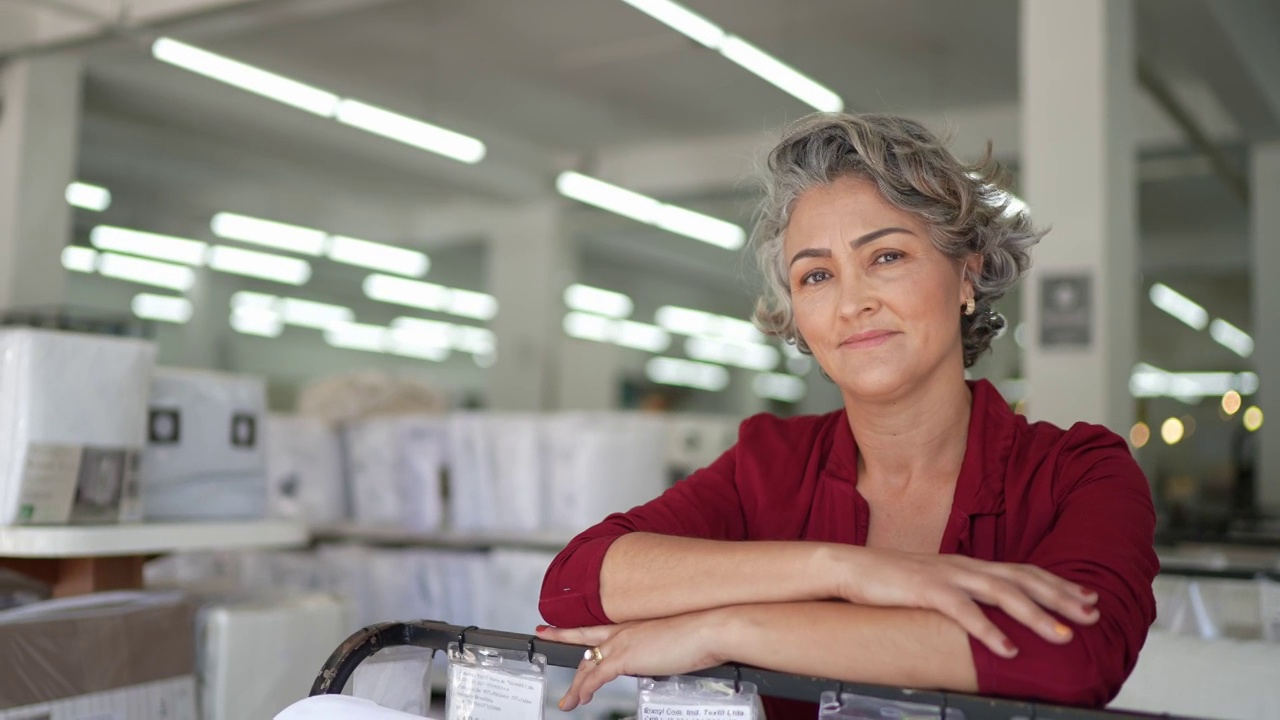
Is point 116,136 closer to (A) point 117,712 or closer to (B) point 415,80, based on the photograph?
(B) point 415,80

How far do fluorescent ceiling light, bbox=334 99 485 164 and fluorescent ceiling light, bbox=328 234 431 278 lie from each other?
494cm

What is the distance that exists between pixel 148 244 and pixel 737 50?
8875mm

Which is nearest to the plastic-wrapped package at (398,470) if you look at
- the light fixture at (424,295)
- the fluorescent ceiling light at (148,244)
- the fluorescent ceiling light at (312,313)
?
the fluorescent ceiling light at (148,244)

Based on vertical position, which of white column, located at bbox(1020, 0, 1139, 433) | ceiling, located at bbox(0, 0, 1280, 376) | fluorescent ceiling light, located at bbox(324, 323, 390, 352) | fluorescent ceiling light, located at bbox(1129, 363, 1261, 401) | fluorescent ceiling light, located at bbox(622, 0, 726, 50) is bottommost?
white column, located at bbox(1020, 0, 1139, 433)

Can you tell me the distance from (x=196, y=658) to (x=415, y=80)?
6.51 m

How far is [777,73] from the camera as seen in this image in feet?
20.9

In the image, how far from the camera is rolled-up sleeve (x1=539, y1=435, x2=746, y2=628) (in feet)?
4.53

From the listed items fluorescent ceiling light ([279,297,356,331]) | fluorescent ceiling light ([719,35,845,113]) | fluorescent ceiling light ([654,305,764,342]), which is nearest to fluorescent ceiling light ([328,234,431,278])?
fluorescent ceiling light ([279,297,356,331])

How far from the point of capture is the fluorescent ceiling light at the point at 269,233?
11406mm

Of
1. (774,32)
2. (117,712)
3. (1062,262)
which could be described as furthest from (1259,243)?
(117,712)

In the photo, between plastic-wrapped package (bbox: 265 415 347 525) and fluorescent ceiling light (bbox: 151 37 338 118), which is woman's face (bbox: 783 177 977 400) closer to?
plastic-wrapped package (bbox: 265 415 347 525)

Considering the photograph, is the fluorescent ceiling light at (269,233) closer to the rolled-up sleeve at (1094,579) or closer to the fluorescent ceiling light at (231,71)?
the fluorescent ceiling light at (231,71)

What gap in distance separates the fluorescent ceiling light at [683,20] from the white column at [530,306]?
5.11 metres

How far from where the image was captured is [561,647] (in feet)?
3.99
